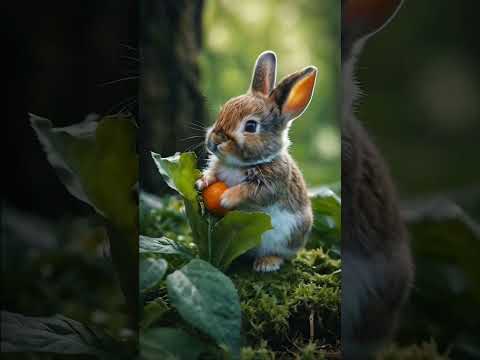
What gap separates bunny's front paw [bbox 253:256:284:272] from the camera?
1.15 metres

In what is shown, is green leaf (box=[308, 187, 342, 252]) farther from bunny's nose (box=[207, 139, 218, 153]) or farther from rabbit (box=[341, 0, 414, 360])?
bunny's nose (box=[207, 139, 218, 153])

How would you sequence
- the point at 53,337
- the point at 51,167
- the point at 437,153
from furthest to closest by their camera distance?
the point at 51,167
the point at 437,153
the point at 53,337

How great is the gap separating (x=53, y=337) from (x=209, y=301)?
1.18 feet

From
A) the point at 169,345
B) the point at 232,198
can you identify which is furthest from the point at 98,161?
the point at 169,345

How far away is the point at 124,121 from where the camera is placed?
1.22 meters

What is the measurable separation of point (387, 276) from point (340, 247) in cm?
16

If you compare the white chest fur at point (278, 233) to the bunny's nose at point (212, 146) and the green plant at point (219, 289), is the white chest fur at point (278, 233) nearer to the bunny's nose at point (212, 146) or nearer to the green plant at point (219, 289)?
the green plant at point (219, 289)

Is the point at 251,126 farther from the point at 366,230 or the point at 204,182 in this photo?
the point at 366,230

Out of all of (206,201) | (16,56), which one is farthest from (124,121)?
(16,56)

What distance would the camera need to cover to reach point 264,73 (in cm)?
112

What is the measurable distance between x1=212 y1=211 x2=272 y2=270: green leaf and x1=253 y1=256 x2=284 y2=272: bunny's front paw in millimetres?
49

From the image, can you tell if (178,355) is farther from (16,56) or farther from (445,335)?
(16,56)

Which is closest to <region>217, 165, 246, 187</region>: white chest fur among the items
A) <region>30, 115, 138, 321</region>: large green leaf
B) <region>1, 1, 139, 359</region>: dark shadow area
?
<region>30, 115, 138, 321</region>: large green leaf

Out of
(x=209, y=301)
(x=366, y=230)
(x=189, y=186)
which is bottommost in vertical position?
(x=209, y=301)
